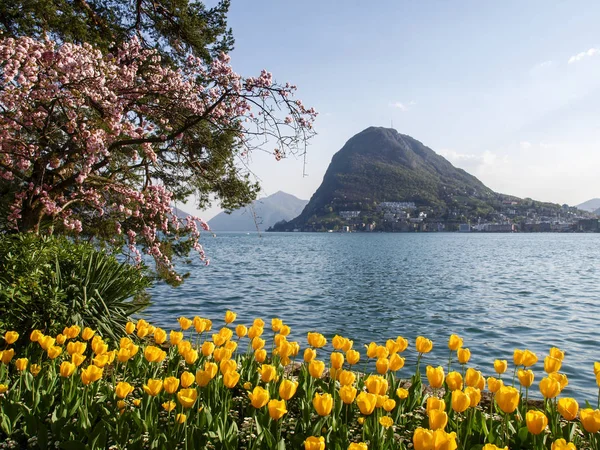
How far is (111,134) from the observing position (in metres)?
7.75

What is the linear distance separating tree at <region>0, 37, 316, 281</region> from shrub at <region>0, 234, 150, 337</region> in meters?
2.15

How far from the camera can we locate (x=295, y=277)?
1081 inches

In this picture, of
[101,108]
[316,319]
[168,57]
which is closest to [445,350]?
[316,319]

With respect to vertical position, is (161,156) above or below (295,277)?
above

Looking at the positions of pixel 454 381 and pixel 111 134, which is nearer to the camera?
pixel 454 381

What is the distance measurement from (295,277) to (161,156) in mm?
17586

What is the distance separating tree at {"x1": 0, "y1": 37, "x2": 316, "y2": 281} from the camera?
22.5ft

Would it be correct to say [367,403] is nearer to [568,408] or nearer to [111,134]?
[568,408]

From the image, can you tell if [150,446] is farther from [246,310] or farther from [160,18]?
[246,310]

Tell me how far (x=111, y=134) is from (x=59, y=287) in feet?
11.0

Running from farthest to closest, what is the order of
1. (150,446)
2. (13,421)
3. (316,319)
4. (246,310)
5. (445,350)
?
(246,310)
(316,319)
(445,350)
(13,421)
(150,446)

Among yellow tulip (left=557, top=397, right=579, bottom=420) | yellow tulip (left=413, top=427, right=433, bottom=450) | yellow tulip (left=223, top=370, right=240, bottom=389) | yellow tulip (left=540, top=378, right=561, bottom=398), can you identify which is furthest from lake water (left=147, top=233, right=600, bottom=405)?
yellow tulip (left=413, top=427, right=433, bottom=450)

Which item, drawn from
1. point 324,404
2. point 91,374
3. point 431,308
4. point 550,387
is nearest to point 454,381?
point 550,387

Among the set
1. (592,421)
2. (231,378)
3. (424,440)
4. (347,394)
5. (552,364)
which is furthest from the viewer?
(552,364)
